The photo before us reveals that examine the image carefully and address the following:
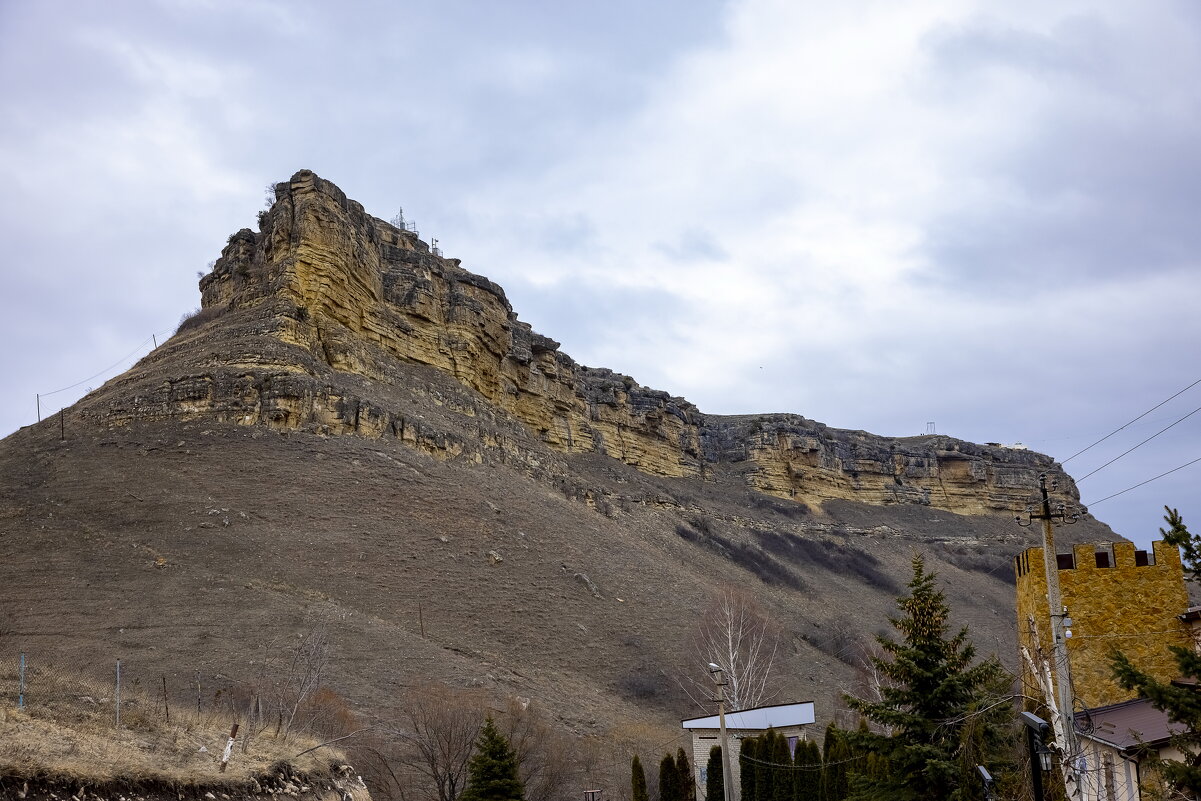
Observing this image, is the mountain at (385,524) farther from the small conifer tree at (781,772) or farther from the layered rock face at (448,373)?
the small conifer tree at (781,772)

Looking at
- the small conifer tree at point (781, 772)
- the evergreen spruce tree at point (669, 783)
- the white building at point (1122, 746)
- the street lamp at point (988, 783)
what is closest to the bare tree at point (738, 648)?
the evergreen spruce tree at point (669, 783)

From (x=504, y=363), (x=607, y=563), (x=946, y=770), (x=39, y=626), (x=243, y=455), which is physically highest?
(x=504, y=363)

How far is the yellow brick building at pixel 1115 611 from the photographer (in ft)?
59.0

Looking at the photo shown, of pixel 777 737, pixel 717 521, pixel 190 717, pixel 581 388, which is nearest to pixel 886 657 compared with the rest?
pixel 777 737

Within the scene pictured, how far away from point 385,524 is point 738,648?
1682 centimetres

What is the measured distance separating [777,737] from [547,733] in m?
8.70

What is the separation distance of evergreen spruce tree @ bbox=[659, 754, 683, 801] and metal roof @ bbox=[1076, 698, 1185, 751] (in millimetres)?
14713

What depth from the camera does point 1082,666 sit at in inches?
717

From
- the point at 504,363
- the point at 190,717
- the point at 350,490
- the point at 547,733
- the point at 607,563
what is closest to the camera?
the point at 190,717

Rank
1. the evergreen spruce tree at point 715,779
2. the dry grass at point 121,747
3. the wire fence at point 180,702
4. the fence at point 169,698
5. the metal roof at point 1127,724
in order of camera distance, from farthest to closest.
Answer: the evergreen spruce tree at point 715,779 → the fence at point 169,698 → the wire fence at point 180,702 → the metal roof at point 1127,724 → the dry grass at point 121,747

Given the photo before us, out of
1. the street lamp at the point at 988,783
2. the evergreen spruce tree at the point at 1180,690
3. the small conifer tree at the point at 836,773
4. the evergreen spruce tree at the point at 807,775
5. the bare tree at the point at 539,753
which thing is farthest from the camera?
the bare tree at the point at 539,753

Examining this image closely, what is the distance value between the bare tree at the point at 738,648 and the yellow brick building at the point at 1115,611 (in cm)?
2033

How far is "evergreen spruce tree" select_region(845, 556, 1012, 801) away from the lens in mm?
16078

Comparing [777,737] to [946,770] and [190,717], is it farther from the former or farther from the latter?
[190,717]
